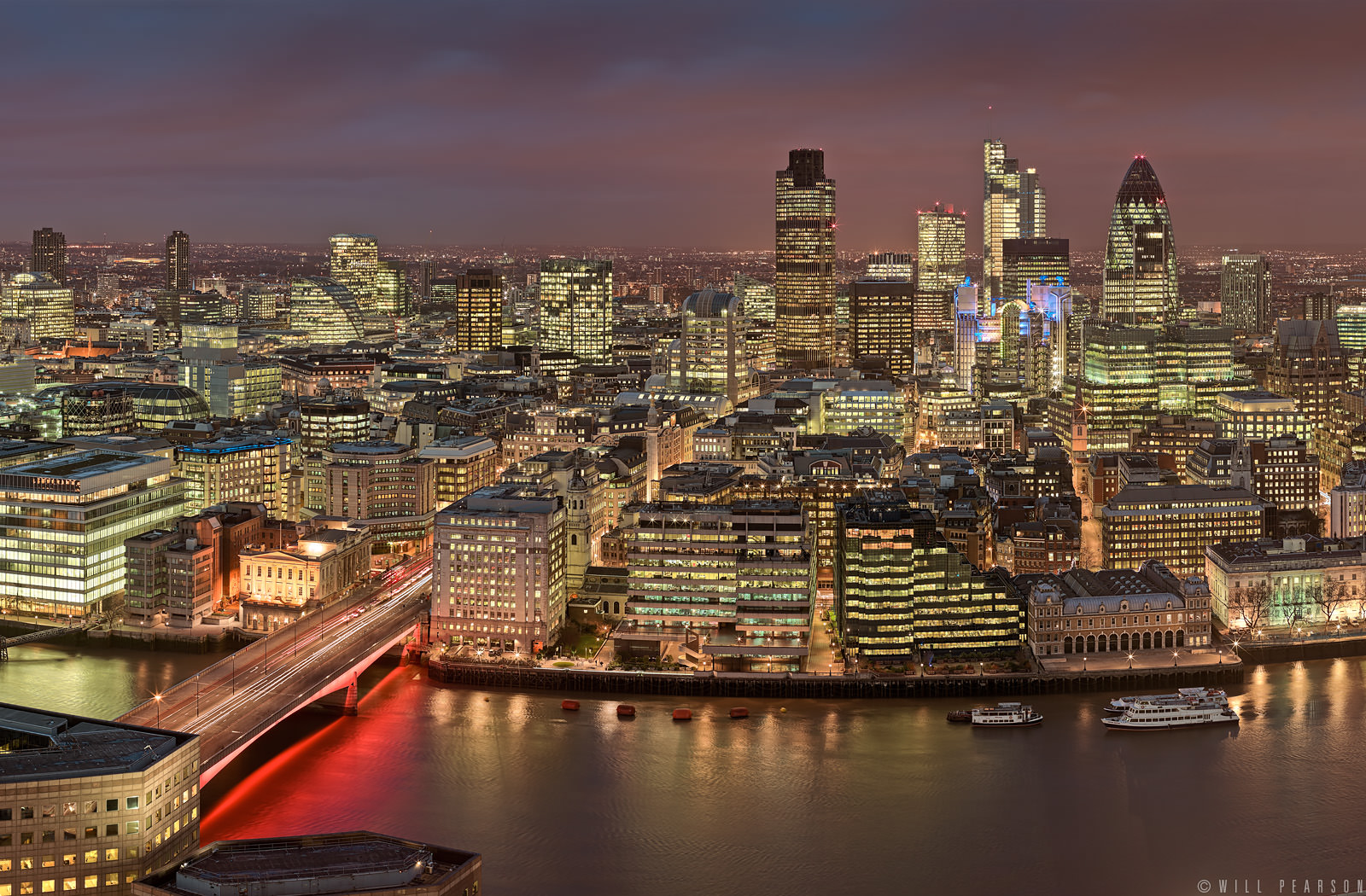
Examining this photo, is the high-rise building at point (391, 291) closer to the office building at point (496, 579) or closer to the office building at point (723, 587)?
the office building at point (496, 579)

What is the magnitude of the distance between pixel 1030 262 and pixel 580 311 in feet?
99.9

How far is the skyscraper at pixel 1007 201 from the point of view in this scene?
120 meters

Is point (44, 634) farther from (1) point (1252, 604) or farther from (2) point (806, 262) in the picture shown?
(2) point (806, 262)

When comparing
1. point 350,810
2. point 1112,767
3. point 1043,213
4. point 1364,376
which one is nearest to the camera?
point 350,810

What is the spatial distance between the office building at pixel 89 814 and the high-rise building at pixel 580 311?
6590cm

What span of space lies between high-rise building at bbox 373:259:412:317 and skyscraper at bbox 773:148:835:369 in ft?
121

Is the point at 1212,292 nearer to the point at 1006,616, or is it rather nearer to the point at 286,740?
the point at 1006,616

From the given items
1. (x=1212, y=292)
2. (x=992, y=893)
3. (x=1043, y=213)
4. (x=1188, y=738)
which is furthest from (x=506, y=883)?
(x=1212, y=292)

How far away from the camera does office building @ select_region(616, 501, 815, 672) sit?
3822 centimetres

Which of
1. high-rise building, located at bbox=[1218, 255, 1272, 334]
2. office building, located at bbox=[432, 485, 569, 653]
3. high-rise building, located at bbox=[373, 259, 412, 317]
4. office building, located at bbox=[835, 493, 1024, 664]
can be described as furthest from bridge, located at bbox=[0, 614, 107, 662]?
high-rise building, located at bbox=[373, 259, 412, 317]

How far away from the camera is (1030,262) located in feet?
349

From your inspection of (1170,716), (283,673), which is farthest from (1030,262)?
(283,673)

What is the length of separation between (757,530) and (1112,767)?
1061 centimetres

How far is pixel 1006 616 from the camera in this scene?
38688mm
